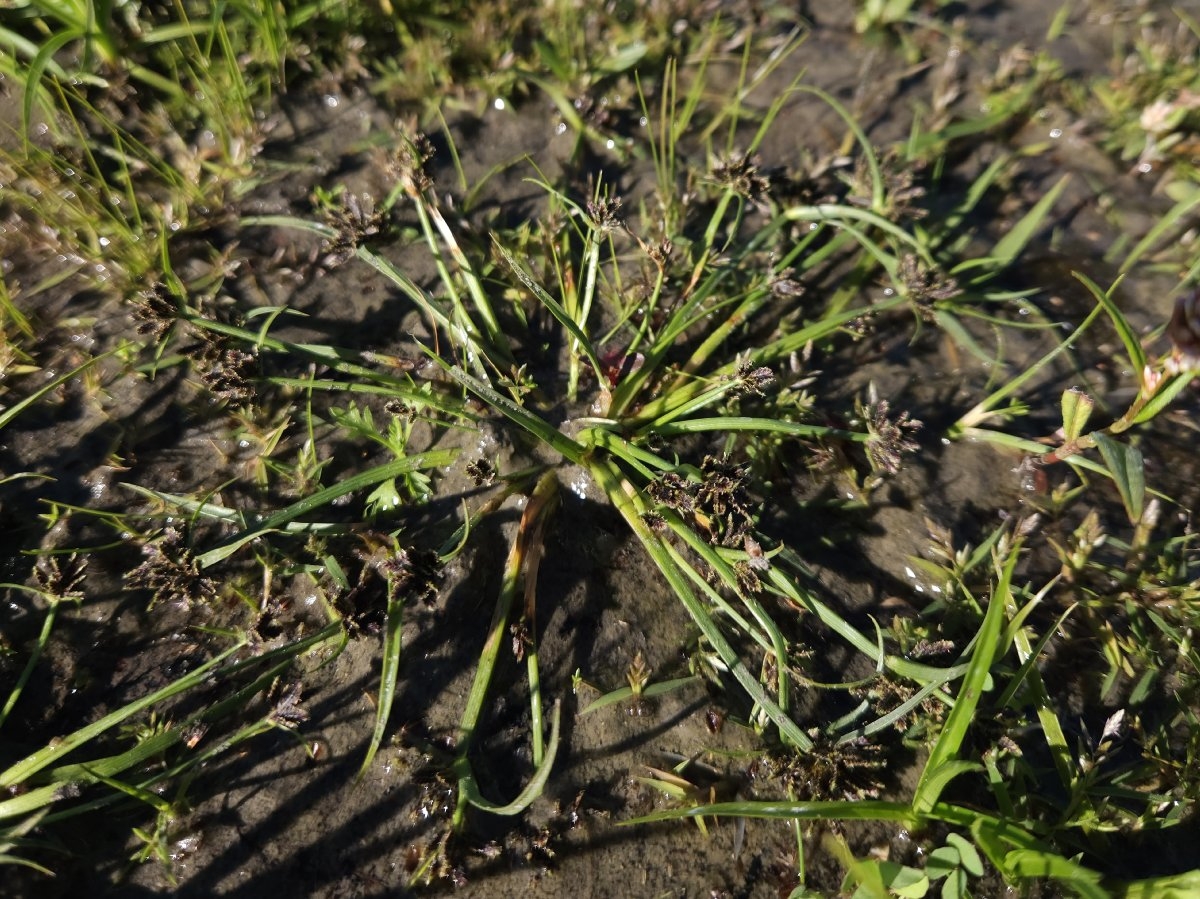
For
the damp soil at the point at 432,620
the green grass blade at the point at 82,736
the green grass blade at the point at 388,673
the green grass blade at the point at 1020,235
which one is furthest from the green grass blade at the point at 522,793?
the green grass blade at the point at 1020,235

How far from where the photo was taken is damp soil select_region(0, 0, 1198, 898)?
2.52 m

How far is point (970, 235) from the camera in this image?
3.83 meters

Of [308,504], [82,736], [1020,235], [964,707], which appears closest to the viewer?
[964,707]

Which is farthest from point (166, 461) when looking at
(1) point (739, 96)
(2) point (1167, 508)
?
(2) point (1167, 508)

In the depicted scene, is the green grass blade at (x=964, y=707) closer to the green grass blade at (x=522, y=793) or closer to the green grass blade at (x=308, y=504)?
the green grass blade at (x=522, y=793)

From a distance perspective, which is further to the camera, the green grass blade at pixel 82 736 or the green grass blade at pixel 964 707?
the green grass blade at pixel 82 736

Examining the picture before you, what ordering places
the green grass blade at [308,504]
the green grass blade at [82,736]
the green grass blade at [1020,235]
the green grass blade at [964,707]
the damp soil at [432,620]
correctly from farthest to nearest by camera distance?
the green grass blade at [1020,235]
the green grass blade at [308,504]
the damp soil at [432,620]
the green grass blade at [82,736]
the green grass blade at [964,707]

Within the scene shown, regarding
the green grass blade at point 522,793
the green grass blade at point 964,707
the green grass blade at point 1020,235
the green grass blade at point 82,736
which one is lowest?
the green grass blade at point 522,793

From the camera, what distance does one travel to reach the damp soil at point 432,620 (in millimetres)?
2518

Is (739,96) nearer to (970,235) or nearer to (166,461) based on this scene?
(970,235)

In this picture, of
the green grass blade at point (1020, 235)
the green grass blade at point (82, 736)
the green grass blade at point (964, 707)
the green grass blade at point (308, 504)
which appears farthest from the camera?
the green grass blade at point (1020, 235)

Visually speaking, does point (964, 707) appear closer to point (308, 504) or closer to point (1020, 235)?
point (308, 504)

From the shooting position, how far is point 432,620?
2.81m

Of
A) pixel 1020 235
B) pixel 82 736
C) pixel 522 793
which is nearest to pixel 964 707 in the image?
pixel 522 793
